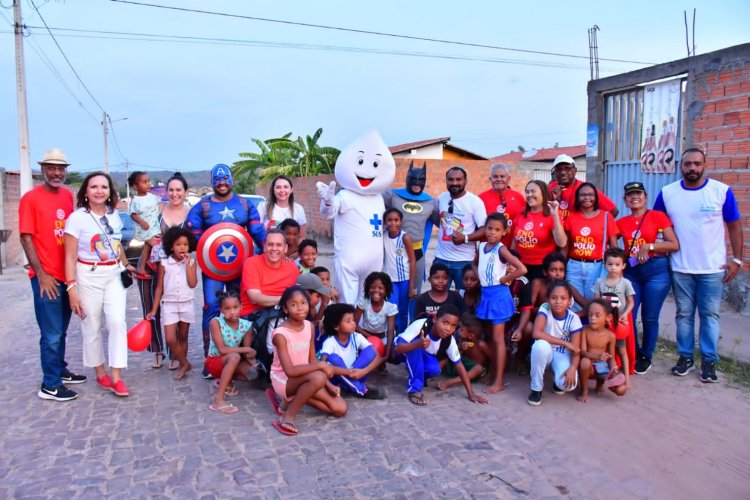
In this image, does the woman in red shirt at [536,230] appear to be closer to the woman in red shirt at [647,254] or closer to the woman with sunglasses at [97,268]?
the woman in red shirt at [647,254]

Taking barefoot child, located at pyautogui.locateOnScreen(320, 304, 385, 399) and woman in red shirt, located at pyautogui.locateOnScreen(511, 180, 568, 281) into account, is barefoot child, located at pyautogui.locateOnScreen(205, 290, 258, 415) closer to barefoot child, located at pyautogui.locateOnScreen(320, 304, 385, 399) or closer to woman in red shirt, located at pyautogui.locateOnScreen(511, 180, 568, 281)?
barefoot child, located at pyautogui.locateOnScreen(320, 304, 385, 399)

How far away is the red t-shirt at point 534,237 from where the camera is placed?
4.97 meters

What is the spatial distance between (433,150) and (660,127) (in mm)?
15888

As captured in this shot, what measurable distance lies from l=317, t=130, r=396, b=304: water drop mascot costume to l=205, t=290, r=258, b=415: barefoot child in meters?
1.06

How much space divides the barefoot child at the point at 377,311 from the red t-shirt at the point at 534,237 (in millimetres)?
1221

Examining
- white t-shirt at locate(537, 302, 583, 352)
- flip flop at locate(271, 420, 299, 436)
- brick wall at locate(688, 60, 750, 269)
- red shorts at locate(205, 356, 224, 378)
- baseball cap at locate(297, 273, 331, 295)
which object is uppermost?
brick wall at locate(688, 60, 750, 269)

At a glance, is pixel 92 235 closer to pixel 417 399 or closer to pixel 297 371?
pixel 297 371

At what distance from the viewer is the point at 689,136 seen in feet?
23.6

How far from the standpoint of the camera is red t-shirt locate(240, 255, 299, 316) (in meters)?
4.73

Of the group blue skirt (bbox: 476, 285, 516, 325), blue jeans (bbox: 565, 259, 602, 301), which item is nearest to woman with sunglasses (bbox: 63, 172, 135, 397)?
blue skirt (bbox: 476, 285, 516, 325)

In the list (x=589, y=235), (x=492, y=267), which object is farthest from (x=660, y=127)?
(x=492, y=267)

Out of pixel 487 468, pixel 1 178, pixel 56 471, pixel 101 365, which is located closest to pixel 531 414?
pixel 487 468

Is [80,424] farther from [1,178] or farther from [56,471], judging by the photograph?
[1,178]

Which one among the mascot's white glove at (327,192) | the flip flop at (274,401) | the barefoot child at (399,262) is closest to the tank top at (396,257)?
the barefoot child at (399,262)
